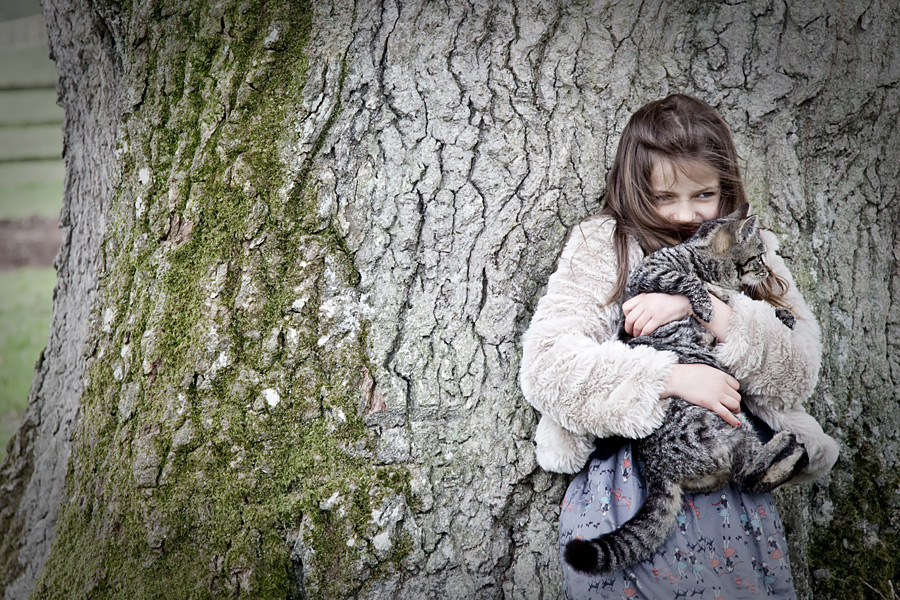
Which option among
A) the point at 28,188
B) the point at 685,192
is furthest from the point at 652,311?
the point at 28,188

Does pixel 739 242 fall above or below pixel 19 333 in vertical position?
above

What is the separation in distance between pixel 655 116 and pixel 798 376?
1.21 m

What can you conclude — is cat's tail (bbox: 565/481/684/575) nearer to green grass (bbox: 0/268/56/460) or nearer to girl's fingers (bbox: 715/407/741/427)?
girl's fingers (bbox: 715/407/741/427)

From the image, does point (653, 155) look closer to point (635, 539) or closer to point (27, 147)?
point (635, 539)

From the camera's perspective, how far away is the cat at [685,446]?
2.15 metres

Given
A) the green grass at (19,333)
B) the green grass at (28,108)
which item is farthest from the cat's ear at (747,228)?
the green grass at (28,108)

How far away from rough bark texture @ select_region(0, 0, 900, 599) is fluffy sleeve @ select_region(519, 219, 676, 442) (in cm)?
20

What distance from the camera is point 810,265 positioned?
2953mm

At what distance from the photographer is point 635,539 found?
7.04 feet

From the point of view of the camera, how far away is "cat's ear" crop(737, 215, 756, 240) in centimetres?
244

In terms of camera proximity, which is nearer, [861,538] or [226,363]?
[226,363]

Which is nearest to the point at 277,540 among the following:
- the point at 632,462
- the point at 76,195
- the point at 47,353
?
the point at 632,462

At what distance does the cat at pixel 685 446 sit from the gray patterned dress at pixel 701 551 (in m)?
0.06

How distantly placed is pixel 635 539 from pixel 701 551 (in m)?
0.27
